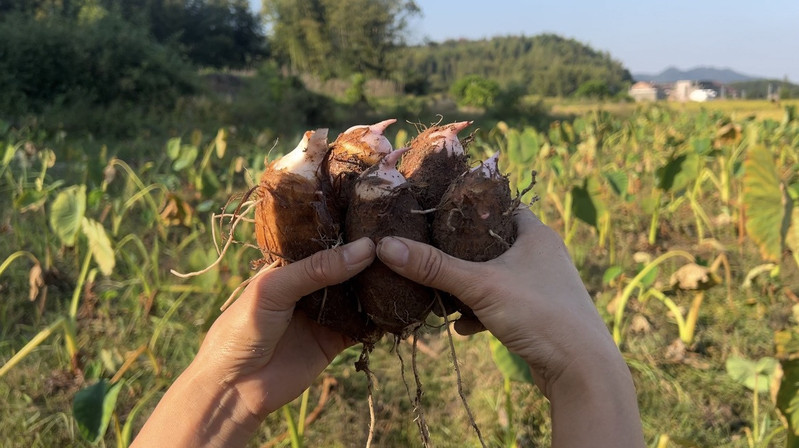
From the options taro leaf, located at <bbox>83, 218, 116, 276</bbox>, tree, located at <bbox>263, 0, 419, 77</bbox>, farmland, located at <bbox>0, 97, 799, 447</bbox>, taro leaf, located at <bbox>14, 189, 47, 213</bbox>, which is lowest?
farmland, located at <bbox>0, 97, 799, 447</bbox>

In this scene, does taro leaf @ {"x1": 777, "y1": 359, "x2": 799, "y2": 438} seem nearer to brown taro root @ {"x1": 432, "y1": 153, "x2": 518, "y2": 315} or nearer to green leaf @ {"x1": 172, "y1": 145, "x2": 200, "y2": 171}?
brown taro root @ {"x1": 432, "y1": 153, "x2": 518, "y2": 315}

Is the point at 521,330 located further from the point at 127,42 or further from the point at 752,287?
the point at 127,42

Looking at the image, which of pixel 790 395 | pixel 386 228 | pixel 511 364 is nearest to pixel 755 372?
pixel 790 395

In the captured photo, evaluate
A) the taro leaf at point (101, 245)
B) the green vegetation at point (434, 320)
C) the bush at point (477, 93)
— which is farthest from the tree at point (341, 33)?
the taro leaf at point (101, 245)

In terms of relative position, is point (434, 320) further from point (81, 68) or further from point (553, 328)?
point (81, 68)

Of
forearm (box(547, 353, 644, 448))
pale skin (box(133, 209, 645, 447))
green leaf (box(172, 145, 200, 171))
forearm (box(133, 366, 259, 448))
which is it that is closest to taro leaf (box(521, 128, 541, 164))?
green leaf (box(172, 145, 200, 171))

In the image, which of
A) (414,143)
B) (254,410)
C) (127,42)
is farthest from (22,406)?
(127,42)
